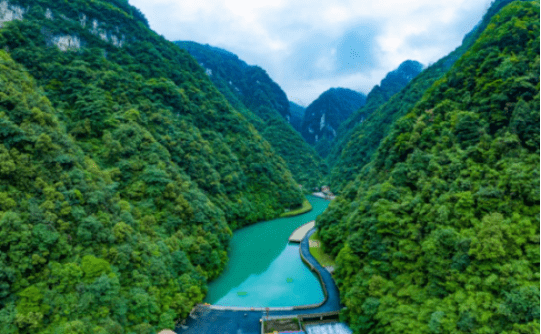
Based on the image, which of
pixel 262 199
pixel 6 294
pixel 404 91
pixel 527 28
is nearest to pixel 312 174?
→ pixel 404 91

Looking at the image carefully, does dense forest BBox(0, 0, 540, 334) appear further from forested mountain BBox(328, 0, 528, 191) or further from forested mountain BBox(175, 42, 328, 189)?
forested mountain BBox(175, 42, 328, 189)

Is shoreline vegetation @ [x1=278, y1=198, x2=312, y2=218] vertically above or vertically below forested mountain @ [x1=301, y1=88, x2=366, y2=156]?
below

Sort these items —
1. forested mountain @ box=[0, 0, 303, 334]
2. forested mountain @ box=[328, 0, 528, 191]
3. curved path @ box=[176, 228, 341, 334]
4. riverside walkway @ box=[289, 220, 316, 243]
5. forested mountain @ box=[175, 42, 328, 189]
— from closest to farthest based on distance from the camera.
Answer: forested mountain @ box=[0, 0, 303, 334]
curved path @ box=[176, 228, 341, 334]
riverside walkway @ box=[289, 220, 316, 243]
forested mountain @ box=[328, 0, 528, 191]
forested mountain @ box=[175, 42, 328, 189]

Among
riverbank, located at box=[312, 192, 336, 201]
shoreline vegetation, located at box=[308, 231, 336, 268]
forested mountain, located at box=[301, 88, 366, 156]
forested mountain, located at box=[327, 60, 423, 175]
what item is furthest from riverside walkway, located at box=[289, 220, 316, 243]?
forested mountain, located at box=[301, 88, 366, 156]

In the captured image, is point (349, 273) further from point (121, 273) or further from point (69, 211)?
point (69, 211)

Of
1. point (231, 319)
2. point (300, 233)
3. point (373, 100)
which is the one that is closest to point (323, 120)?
point (373, 100)

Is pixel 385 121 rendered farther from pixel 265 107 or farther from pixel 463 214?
pixel 265 107
